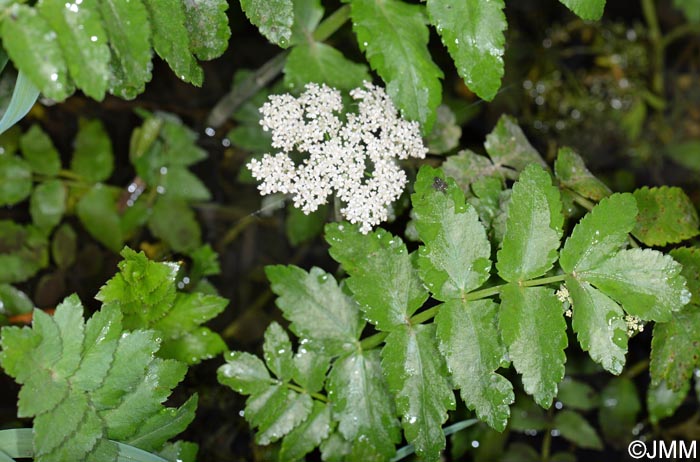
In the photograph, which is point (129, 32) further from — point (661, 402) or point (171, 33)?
point (661, 402)

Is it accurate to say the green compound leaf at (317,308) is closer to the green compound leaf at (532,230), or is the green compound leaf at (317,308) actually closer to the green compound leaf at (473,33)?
the green compound leaf at (532,230)

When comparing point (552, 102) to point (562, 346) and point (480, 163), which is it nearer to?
point (480, 163)

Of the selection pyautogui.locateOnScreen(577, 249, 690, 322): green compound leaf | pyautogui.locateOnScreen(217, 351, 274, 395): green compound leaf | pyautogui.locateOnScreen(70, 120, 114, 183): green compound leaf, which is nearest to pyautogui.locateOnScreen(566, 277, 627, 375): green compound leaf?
pyautogui.locateOnScreen(577, 249, 690, 322): green compound leaf

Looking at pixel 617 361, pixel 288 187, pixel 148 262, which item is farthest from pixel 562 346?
pixel 148 262

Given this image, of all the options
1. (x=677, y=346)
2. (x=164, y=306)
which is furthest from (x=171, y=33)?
(x=677, y=346)

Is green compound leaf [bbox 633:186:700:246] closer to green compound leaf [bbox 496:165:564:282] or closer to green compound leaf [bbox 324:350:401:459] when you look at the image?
green compound leaf [bbox 496:165:564:282]

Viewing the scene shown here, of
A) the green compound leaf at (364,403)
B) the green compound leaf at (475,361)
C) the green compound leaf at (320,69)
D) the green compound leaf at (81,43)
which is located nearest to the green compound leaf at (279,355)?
the green compound leaf at (364,403)

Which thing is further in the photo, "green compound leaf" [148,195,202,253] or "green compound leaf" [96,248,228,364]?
"green compound leaf" [148,195,202,253]
